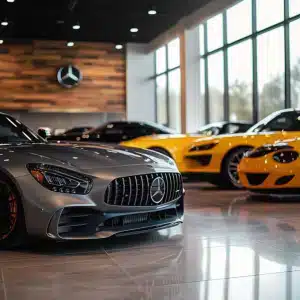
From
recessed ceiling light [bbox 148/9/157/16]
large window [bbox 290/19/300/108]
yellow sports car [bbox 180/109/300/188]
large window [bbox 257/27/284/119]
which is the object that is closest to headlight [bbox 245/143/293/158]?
yellow sports car [bbox 180/109/300/188]

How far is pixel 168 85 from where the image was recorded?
23750mm

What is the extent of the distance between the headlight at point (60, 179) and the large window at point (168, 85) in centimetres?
1793

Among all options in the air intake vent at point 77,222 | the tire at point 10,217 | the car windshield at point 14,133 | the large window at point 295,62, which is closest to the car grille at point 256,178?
the car windshield at point 14,133

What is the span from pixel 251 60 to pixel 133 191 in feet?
42.6

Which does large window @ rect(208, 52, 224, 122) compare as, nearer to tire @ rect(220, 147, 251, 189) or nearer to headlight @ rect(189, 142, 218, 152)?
headlight @ rect(189, 142, 218, 152)

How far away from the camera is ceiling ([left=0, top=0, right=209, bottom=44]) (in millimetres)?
15930

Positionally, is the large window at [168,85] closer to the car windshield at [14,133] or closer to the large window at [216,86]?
the large window at [216,86]

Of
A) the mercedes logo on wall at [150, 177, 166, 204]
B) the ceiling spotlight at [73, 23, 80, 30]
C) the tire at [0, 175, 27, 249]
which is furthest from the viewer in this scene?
the ceiling spotlight at [73, 23, 80, 30]

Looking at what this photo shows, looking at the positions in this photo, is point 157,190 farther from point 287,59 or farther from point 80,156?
point 287,59

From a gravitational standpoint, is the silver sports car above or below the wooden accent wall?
below

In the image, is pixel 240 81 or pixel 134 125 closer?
pixel 134 125

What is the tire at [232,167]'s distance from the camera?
364 inches

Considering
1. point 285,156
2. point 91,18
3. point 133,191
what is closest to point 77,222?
point 133,191

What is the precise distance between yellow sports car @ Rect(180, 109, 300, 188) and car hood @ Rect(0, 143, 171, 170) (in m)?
4.10
